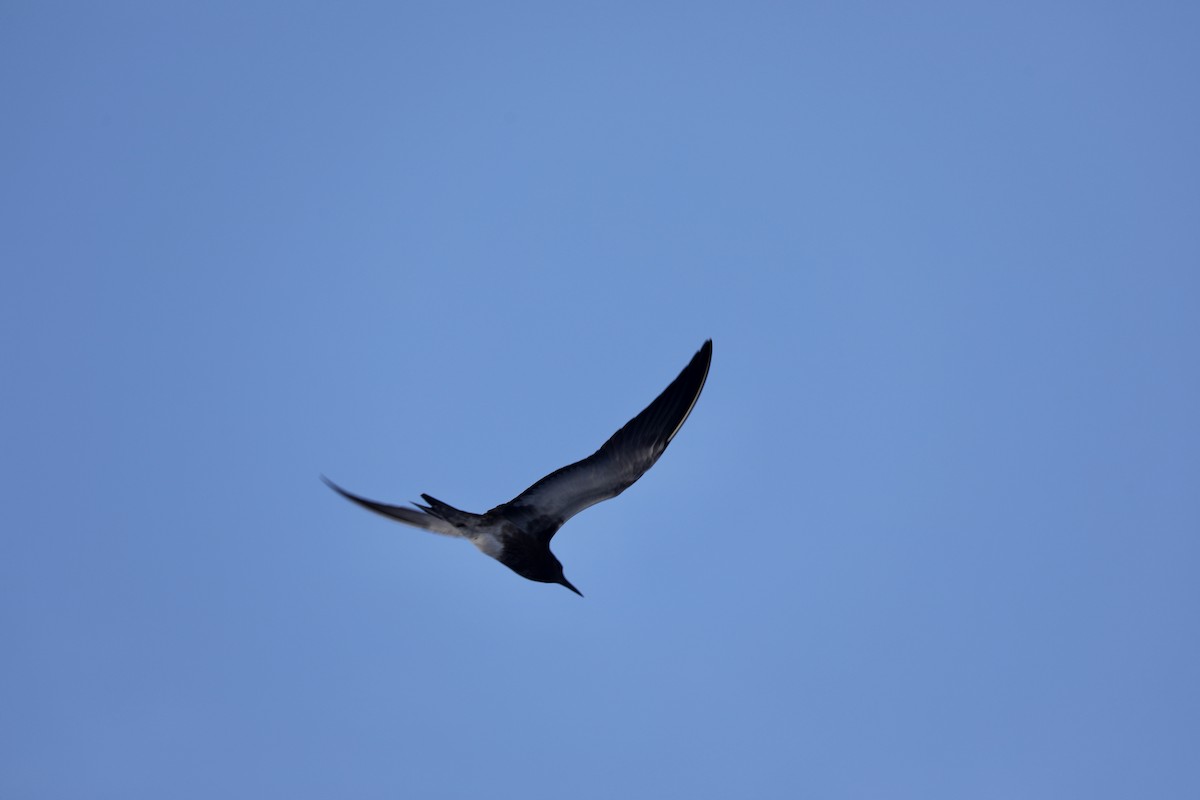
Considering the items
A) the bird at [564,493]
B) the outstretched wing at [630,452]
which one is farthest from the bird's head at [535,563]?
the outstretched wing at [630,452]

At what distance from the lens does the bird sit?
52.3ft

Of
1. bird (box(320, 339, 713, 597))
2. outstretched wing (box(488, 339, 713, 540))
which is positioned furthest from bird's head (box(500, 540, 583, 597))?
outstretched wing (box(488, 339, 713, 540))

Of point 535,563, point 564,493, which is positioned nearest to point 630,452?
point 564,493

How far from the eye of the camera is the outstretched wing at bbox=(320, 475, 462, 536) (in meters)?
15.7

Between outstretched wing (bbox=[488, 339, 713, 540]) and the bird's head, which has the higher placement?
outstretched wing (bbox=[488, 339, 713, 540])

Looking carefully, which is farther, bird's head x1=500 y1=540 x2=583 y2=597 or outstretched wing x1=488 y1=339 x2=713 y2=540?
bird's head x1=500 y1=540 x2=583 y2=597

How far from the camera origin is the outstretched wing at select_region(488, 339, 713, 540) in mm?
15930

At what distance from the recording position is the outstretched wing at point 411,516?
1567 centimetres

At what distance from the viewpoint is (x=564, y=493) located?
1641 centimetres

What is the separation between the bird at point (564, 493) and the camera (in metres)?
15.9

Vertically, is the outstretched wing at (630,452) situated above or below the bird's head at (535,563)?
above

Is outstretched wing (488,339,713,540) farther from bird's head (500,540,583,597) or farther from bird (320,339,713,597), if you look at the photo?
bird's head (500,540,583,597)

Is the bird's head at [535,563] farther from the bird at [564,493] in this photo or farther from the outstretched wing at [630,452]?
the outstretched wing at [630,452]

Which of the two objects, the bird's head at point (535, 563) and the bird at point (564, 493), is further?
the bird's head at point (535, 563)
